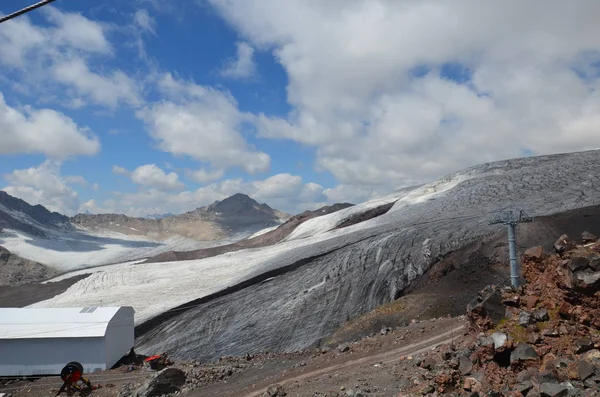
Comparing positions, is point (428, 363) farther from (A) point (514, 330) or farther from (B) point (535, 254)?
(B) point (535, 254)

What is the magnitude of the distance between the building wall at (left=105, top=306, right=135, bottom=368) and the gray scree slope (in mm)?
3311

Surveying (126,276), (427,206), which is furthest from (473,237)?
(126,276)

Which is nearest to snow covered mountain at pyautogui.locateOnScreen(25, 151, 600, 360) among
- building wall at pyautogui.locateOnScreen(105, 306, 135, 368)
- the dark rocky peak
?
building wall at pyautogui.locateOnScreen(105, 306, 135, 368)

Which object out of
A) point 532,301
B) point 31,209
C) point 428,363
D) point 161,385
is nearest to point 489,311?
point 532,301

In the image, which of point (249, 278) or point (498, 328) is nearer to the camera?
point (498, 328)

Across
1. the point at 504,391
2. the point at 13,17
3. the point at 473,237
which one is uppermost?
the point at 13,17

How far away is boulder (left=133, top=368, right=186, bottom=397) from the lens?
1988 cm

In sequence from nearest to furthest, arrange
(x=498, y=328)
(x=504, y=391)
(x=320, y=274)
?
1. (x=504, y=391)
2. (x=498, y=328)
3. (x=320, y=274)

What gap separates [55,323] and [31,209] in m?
171

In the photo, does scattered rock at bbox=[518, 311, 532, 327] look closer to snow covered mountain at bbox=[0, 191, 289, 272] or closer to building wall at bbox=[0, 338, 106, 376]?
building wall at bbox=[0, 338, 106, 376]

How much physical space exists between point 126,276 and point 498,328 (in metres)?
51.8

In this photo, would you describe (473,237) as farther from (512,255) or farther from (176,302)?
(176,302)

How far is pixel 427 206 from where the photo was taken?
60094mm

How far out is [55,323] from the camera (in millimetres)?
30281
